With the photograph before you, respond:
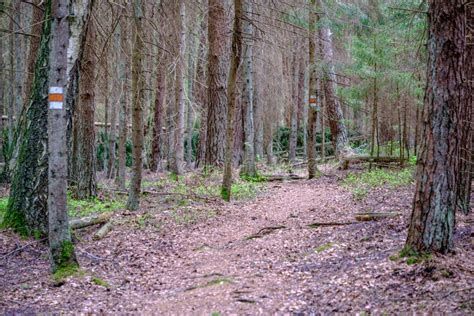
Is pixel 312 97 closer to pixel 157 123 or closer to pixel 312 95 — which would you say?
pixel 312 95

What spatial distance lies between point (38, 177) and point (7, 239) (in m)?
1.01

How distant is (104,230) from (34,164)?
174 cm

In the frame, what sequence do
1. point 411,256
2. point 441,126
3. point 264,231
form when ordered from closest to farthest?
1. point 441,126
2. point 411,256
3. point 264,231

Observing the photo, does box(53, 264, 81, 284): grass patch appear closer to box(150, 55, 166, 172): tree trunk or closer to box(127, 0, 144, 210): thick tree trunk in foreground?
box(127, 0, 144, 210): thick tree trunk in foreground

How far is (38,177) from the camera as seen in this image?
7.08 metres

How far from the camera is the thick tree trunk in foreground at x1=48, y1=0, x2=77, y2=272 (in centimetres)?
534

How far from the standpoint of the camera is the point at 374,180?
42.7 feet

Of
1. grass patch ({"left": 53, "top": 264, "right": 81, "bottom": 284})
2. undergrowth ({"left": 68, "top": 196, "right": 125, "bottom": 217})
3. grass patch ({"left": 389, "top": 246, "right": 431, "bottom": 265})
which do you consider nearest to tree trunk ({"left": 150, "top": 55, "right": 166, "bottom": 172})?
undergrowth ({"left": 68, "top": 196, "right": 125, "bottom": 217})

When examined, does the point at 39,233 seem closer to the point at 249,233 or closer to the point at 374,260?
the point at 249,233

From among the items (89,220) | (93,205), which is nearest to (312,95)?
(93,205)

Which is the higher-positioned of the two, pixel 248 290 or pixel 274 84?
pixel 274 84

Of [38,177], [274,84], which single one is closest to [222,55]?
[274,84]

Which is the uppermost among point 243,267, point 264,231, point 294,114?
point 294,114

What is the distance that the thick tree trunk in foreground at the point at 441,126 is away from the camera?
4.83 metres
